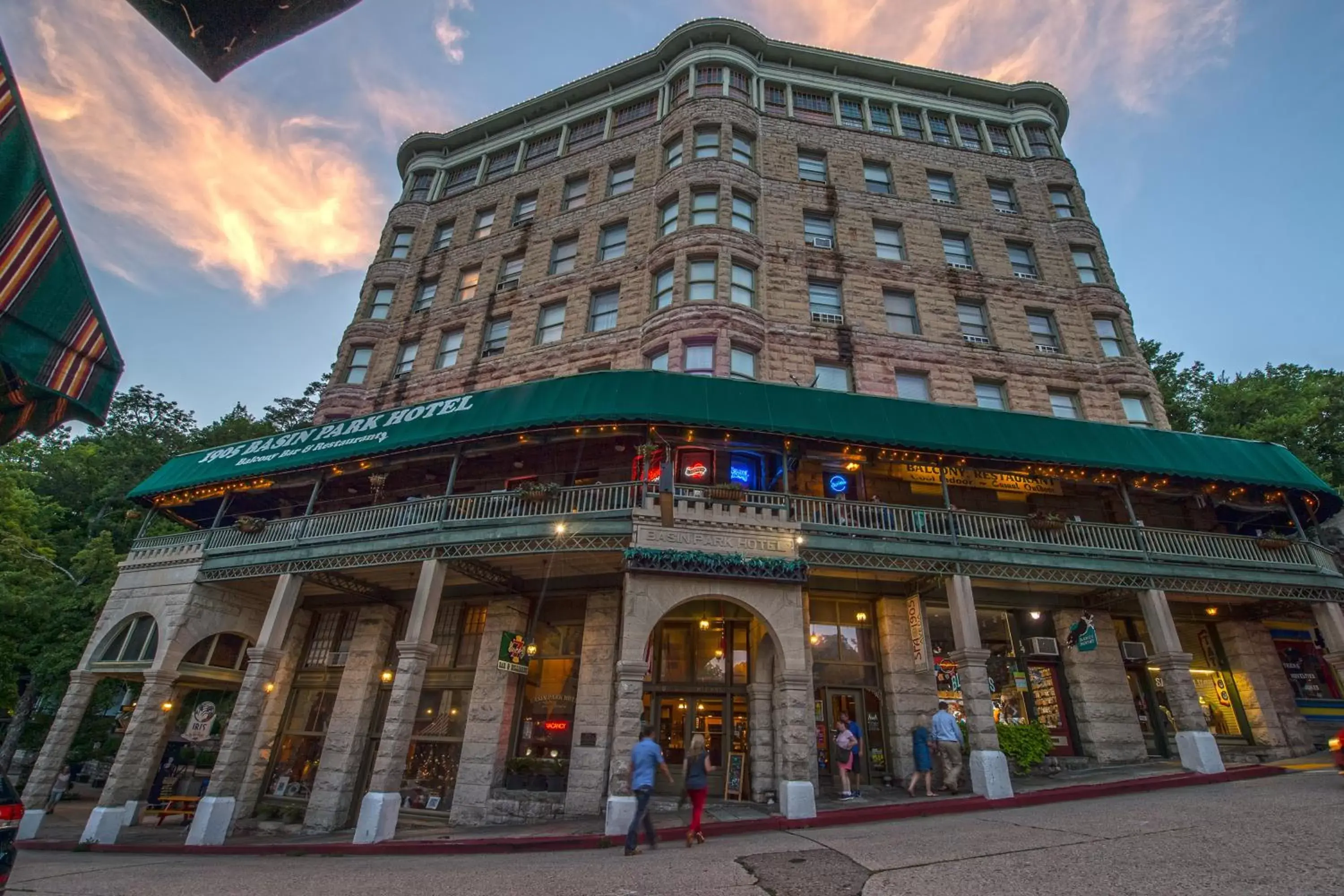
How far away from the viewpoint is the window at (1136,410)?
67.0 ft

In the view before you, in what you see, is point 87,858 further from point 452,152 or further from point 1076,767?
point 452,152

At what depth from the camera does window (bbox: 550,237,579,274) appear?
23.9m

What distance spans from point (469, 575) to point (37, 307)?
12.9 metres

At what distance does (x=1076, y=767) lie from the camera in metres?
15.3

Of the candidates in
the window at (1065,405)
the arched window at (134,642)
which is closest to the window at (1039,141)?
the window at (1065,405)

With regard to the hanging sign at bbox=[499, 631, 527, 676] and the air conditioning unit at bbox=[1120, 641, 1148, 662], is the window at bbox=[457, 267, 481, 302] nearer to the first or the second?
the hanging sign at bbox=[499, 631, 527, 676]

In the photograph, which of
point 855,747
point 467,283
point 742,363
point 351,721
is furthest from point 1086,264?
point 351,721

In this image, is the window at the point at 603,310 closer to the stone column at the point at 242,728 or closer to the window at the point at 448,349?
the window at the point at 448,349

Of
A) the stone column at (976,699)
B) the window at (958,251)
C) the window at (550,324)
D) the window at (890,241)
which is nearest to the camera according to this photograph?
the stone column at (976,699)

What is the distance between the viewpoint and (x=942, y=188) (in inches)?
987

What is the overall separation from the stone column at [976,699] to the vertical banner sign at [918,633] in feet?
3.47

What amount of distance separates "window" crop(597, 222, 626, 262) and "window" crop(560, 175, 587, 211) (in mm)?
2318

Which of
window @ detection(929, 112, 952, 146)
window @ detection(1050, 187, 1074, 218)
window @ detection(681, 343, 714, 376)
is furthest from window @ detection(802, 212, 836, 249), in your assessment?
window @ detection(1050, 187, 1074, 218)

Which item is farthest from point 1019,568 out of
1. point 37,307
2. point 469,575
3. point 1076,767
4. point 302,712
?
point 302,712
